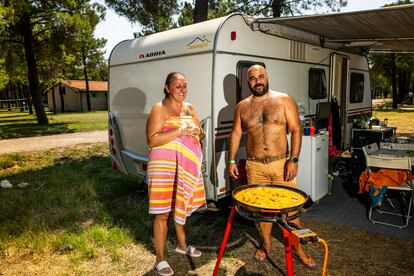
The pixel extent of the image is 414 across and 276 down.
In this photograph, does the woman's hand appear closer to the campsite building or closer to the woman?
the woman

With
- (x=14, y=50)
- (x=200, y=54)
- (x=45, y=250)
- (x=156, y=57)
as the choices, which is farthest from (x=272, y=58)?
(x=14, y=50)

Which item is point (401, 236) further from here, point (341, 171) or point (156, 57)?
point (156, 57)

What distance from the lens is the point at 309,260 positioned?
3.54 metres

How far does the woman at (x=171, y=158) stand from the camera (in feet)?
10.7

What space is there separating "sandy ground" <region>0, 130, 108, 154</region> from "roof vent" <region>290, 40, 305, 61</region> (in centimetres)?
924

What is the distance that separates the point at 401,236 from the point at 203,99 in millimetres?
3135

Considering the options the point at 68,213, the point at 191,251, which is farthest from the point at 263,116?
the point at 68,213

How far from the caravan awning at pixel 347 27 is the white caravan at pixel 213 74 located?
0.05 m

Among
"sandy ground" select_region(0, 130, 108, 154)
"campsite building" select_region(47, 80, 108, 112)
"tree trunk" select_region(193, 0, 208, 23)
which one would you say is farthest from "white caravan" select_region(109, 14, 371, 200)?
"campsite building" select_region(47, 80, 108, 112)

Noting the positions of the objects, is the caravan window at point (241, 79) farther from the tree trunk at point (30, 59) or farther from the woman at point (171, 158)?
the tree trunk at point (30, 59)

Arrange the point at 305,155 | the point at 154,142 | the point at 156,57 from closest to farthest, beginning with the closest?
the point at 154,142 < the point at 156,57 < the point at 305,155

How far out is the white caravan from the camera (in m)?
4.28

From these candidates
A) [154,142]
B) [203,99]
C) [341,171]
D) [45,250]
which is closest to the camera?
[154,142]

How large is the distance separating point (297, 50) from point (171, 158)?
3.67m
